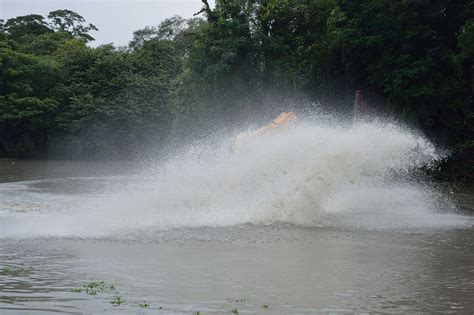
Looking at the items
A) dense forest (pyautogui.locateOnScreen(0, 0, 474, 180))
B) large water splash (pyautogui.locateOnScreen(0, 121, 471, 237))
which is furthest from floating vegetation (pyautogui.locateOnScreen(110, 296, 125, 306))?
dense forest (pyautogui.locateOnScreen(0, 0, 474, 180))

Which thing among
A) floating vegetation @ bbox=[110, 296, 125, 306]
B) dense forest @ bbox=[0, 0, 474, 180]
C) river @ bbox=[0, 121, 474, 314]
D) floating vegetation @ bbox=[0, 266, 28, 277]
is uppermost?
dense forest @ bbox=[0, 0, 474, 180]

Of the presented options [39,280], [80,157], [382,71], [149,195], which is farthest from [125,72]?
[39,280]

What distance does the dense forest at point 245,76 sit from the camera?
108ft

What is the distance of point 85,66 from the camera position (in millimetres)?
61156

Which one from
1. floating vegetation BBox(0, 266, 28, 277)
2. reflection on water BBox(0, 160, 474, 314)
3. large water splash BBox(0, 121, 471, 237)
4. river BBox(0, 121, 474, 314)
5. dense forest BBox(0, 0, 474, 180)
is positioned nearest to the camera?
reflection on water BBox(0, 160, 474, 314)

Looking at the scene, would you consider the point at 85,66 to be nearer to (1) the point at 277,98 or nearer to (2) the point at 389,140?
(1) the point at 277,98

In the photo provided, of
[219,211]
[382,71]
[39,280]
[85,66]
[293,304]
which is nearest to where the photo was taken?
[293,304]

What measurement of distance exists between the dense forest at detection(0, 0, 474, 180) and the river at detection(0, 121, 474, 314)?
7489mm

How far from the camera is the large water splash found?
1781cm

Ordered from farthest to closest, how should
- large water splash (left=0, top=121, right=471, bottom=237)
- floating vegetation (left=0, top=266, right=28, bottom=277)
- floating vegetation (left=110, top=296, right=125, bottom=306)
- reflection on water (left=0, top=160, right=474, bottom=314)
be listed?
large water splash (left=0, top=121, right=471, bottom=237) → floating vegetation (left=0, top=266, right=28, bottom=277) → reflection on water (left=0, top=160, right=474, bottom=314) → floating vegetation (left=110, top=296, right=125, bottom=306)

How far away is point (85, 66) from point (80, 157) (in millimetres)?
8733

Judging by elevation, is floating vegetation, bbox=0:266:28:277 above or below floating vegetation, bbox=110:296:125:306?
above

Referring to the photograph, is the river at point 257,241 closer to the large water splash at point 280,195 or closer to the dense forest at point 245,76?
the large water splash at point 280,195

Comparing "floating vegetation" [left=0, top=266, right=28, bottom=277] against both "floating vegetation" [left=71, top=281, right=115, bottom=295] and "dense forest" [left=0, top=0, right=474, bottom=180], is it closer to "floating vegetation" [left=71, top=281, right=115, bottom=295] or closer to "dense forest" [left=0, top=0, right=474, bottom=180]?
"floating vegetation" [left=71, top=281, right=115, bottom=295]
